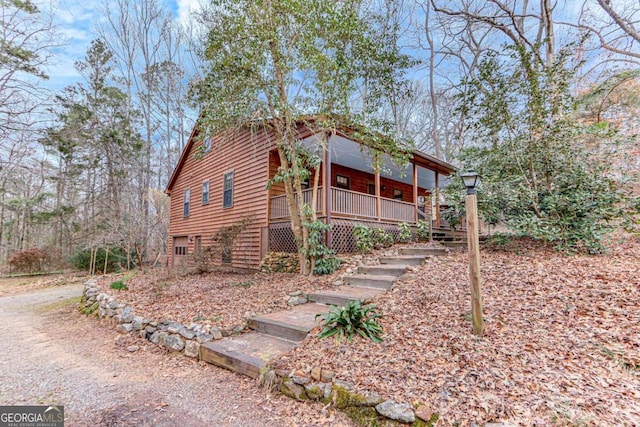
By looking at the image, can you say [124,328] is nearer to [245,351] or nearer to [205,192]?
[245,351]

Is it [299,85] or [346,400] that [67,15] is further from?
[346,400]

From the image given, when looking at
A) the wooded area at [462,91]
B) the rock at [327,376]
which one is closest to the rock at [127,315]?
the wooded area at [462,91]

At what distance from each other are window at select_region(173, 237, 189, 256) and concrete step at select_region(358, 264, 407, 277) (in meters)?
10.4

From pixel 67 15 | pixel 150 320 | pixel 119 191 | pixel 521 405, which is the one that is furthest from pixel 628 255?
pixel 119 191


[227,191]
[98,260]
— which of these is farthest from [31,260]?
[227,191]

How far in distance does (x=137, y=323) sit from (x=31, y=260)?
15.7m

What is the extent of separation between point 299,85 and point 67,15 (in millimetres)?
5040

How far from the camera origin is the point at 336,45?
286 inches

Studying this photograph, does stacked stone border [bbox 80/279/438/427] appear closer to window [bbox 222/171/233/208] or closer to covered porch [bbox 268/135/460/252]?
covered porch [bbox 268/135/460/252]

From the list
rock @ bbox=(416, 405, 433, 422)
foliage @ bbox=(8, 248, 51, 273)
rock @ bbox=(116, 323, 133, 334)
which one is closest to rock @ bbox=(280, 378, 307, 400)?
rock @ bbox=(416, 405, 433, 422)

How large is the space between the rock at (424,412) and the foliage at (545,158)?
5.43 metres

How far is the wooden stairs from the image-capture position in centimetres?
380

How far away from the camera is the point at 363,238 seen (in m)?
8.30

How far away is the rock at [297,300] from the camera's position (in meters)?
5.69
